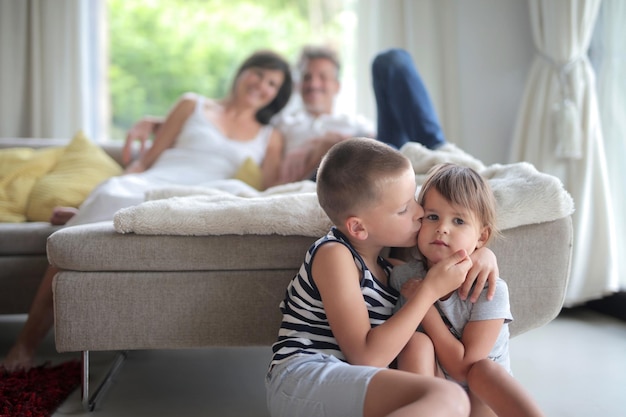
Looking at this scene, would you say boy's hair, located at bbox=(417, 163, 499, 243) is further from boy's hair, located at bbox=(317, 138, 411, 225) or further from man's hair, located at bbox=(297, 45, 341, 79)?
man's hair, located at bbox=(297, 45, 341, 79)

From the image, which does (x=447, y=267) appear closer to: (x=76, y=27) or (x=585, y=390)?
(x=585, y=390)

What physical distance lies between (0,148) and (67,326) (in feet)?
5.51

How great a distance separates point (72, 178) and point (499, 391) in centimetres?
195

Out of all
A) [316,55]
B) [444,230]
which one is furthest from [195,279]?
[316,55]

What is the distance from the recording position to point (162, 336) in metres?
1.59

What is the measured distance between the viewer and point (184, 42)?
710 cm

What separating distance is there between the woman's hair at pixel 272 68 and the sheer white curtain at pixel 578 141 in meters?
1.09

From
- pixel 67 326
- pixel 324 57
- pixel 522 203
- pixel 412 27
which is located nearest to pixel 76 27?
pixel 324 57

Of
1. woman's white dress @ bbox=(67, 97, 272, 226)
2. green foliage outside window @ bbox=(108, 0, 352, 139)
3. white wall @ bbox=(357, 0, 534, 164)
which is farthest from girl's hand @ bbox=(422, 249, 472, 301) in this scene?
green foliage outside window @ bbox=(108, 0, 352, 139)

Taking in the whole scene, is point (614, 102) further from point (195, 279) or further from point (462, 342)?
point (195, 279)

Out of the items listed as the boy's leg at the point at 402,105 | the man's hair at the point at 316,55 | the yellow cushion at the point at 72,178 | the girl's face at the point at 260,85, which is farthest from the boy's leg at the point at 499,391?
the man's hair at the point at 316,55

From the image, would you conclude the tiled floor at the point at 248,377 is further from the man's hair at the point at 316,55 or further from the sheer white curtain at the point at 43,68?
the sheer white curtain at the point at 43,68

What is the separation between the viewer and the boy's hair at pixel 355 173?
1.30 m

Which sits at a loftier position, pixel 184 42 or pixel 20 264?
pixel 184 42
